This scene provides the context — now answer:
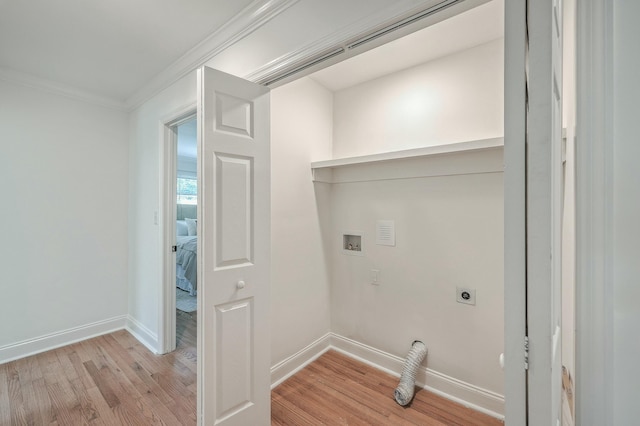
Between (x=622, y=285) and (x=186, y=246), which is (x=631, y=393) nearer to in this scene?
(x=622, y=285)

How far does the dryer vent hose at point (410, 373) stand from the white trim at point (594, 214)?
145 centimetres

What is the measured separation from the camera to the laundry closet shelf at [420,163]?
70.5 inches

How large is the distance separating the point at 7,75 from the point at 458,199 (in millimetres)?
3848

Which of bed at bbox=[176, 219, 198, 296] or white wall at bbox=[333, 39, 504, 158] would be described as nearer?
white wall at bbox=[333, 39, 504, 158]

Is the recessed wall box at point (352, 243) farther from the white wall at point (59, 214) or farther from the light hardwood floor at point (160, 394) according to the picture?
the white wall at point (59, 214)

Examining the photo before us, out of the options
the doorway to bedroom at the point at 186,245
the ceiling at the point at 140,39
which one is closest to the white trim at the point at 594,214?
the ceiling at the point at 140,39

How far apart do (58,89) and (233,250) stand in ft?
8.85

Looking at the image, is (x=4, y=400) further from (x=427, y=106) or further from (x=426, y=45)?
(x=426, y=45)

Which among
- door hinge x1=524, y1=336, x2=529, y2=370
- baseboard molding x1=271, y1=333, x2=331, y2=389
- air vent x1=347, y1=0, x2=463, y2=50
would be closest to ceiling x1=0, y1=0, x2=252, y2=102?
air vent x1=347, y1=0, x2=463, y2=50

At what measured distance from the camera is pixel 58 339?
2.66m

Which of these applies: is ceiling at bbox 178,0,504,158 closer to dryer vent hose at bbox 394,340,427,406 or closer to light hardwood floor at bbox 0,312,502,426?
dryer vent hose at bbox 394,340,427,406

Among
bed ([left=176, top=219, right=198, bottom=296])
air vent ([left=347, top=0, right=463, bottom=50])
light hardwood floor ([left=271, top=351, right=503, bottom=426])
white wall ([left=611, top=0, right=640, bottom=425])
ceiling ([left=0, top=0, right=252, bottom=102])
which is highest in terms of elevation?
ceiling ([left=0, top=0, right=252, bottom=102])

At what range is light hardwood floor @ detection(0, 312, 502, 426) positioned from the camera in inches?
69.9

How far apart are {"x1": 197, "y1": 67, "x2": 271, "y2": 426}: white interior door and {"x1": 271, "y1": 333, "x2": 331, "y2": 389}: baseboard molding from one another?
17.9 inches
